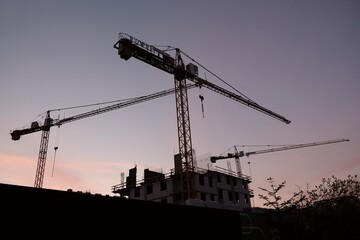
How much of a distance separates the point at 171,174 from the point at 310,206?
34183mm

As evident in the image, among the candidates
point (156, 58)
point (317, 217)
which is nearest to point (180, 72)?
point (156, 58)

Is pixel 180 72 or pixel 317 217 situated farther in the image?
pixel 180 72

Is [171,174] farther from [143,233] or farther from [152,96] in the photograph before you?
[143,233]

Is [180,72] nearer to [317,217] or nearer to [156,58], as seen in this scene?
[156,58]

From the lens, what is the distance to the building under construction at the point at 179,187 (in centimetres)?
5125

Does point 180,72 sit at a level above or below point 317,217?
above

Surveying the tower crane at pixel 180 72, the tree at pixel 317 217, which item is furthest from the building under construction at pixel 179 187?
the tree at pixel 317 217

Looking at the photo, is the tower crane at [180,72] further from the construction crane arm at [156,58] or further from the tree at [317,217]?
the tree at [317,217]

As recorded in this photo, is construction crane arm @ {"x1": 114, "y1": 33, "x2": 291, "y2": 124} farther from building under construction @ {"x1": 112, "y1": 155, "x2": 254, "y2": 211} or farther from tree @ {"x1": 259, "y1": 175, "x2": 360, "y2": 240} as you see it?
tree @ {"x1": 259, "y1": 175, "x2": 360, "y2": 240}

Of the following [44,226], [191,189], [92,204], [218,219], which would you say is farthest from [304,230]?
[191,189]

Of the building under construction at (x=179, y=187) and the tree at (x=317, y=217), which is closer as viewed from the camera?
the tree at (x=317, y=217)

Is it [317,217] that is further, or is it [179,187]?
[179,187]

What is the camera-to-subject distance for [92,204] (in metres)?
9.23

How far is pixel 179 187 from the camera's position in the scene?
51.0 metres
